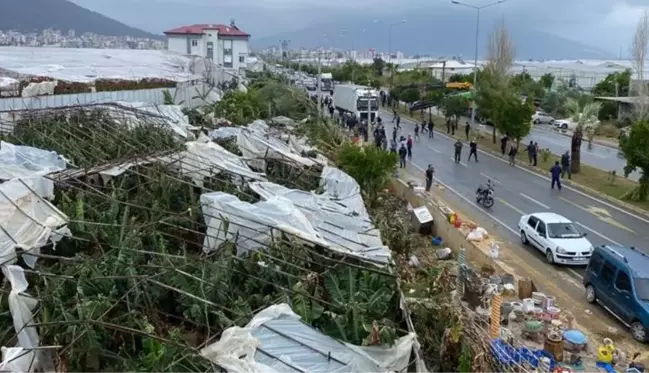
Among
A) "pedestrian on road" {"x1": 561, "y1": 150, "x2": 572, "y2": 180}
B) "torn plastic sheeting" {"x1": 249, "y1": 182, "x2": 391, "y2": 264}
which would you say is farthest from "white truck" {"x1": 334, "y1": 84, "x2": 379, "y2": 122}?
"torn plastic sheeting" {"x1": 249, "y1": 182, "x2": 391, "y2": 264}

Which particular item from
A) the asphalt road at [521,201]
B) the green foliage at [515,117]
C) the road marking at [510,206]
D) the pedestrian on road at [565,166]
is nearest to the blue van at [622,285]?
the asphalt road at [521,201]

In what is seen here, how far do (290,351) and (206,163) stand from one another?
1027cm

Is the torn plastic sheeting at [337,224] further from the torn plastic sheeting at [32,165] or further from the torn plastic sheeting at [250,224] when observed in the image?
the torn plastic sheeting at [32,165]

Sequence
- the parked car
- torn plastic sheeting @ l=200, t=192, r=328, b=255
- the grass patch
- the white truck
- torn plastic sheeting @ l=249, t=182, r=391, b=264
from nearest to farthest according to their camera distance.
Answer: torn plastic sheeting @ l=200, t=192, r=328, b=255
torn plastic sheeting @ l=249, t=182, r=391, b=264
the grass patch
the white truck
the parked car

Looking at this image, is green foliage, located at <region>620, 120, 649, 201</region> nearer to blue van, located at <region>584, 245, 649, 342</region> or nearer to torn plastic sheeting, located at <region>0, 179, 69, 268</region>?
blue van, located at <region>584, 245, 649, 342</region>

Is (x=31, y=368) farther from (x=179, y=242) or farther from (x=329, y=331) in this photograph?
(x=179, y=242)

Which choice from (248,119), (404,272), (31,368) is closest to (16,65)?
(248,119)

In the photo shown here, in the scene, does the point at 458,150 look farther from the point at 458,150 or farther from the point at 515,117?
the point at 515,117

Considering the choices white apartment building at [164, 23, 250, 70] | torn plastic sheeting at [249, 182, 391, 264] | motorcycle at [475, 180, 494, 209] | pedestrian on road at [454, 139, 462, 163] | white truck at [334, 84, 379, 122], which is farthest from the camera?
white apartment building at [164, 23, 250, 70]

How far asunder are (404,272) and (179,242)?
5260mm

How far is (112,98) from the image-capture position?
3422 centimetres

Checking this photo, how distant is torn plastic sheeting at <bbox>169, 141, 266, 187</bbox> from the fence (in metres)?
12.3

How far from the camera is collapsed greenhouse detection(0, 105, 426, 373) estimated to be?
9.20 meters

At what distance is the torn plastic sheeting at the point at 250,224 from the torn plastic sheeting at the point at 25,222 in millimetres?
2929
